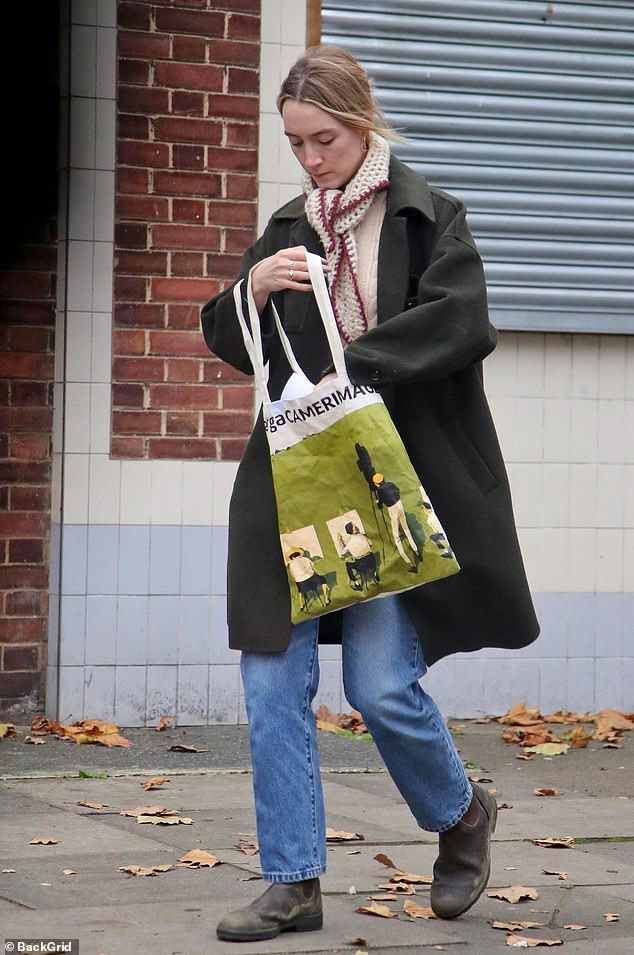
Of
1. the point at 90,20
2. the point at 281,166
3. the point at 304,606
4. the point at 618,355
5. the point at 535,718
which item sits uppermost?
the point at 90,20

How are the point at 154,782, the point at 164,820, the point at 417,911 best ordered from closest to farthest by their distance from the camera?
the point at 417,911, the point at 164,820, the point at 154,782

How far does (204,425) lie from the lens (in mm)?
6844

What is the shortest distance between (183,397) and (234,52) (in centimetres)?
155

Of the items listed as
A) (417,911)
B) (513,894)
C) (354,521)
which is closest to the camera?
(354,521)

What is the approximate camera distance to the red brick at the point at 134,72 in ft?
22.1

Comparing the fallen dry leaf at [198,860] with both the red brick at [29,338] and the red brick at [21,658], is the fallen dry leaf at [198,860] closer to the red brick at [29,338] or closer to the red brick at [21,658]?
the red brick at [21,658]

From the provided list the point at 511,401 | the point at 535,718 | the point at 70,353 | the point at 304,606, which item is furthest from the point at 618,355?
the point at 304,606

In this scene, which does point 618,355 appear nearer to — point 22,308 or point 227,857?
point 22,308

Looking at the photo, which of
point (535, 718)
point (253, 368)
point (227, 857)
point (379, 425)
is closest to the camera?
point (379, 425)

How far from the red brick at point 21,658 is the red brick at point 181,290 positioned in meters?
1.65

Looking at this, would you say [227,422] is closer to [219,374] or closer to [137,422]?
[219,374]

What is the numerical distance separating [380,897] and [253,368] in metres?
1.40

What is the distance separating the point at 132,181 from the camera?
6762 millimetres

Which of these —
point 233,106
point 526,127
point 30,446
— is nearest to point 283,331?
point 30,446
